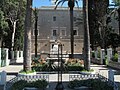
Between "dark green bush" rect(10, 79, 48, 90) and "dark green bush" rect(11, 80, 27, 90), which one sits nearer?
"dark green bush" rect(11, 80, 27, 90)

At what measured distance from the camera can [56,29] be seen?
7094 centimetres

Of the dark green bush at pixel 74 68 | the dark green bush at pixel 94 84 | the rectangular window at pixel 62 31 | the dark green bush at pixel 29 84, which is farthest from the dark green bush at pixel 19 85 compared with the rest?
the rectangular window at pixel 62 31

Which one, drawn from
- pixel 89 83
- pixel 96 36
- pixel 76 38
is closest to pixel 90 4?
pixel 96 36

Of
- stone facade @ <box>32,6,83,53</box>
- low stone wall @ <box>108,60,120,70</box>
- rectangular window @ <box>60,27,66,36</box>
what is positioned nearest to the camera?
low stone wall @ <box>108,60,120,70</box>

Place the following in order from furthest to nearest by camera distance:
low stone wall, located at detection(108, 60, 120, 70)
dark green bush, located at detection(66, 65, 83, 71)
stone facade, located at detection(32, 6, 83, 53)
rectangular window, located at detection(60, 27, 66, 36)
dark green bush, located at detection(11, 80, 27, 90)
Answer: rectangular window, located at detection(60, 27, 66, 36)
stone facade, located at detection(32, 6, 83, 53)
low stone wall, located at detection(108, 60, 120, 70)
dark green bush, located at detection(66, 65, 83, 71)
dark green bush, located at detection(11, 80, 27, 90)

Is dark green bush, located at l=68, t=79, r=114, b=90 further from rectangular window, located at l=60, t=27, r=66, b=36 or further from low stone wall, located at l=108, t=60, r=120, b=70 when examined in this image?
rectangular window, located at l=60, t=27, r=66, b=36

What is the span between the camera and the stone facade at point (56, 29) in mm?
70125

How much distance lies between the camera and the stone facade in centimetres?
7012

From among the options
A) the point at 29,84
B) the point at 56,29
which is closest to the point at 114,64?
the point at 29,84

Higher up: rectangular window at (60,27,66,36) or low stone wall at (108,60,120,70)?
rectangular window at (60,27,66,36)

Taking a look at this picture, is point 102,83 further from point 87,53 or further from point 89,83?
point 87,53

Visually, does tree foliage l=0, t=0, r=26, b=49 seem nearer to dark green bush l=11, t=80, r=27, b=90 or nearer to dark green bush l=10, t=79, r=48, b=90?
dark green bush l=10, t=79, r=48, b=90

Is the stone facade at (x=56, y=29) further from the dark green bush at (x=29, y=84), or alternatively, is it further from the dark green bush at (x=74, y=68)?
the dark green bush at (x=29, y=84)

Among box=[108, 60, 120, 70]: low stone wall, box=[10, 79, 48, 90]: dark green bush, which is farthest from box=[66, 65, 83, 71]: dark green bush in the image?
box=[10, 79, 48, 90]: dark green bush
